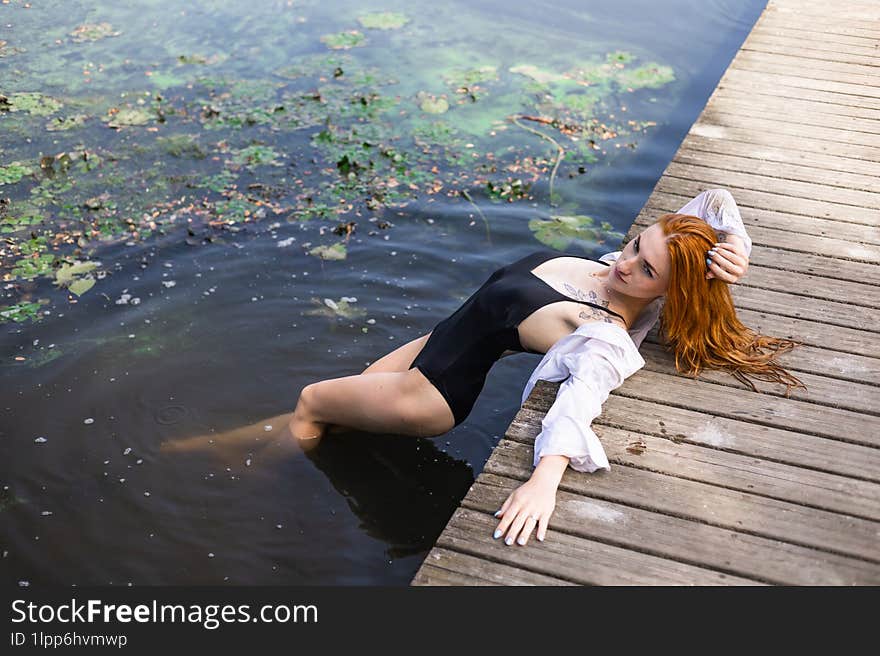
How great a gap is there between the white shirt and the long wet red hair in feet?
0.41

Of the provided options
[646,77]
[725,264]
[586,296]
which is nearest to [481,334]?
[586,296]

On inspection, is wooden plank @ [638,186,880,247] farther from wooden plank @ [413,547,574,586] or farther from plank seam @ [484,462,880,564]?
wooden plank @ [413,547,574,586]

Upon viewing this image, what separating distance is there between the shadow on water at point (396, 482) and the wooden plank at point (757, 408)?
1.10 m

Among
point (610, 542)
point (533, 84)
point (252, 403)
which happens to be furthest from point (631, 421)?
point (533, 84)

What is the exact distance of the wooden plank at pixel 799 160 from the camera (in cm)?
533

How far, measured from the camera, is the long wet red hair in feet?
11.3

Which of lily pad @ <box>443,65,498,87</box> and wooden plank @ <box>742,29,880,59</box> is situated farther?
lily pad @ <box>443,65,498,87</box>

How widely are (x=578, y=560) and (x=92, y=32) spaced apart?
7843 millimetres

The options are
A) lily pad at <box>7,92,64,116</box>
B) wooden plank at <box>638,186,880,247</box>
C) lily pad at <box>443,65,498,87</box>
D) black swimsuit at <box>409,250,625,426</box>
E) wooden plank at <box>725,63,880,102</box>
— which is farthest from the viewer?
lily pad at <box>443,65,498,87</box>

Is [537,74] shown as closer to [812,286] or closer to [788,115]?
[788,115]

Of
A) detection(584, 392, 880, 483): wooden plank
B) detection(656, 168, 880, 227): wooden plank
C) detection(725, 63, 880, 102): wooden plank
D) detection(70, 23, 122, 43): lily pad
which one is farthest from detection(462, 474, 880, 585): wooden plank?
detection(70, 23, 122, 43): lily pad

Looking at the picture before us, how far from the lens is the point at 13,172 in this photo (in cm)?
645

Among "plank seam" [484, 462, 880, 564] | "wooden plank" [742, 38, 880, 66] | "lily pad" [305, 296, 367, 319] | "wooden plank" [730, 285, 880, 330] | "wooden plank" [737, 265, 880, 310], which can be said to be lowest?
"lily pad" [305, 296, 367, 319]

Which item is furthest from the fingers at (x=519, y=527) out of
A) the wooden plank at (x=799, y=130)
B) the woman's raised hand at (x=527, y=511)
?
the wooden plank at (x=799, y=130)
